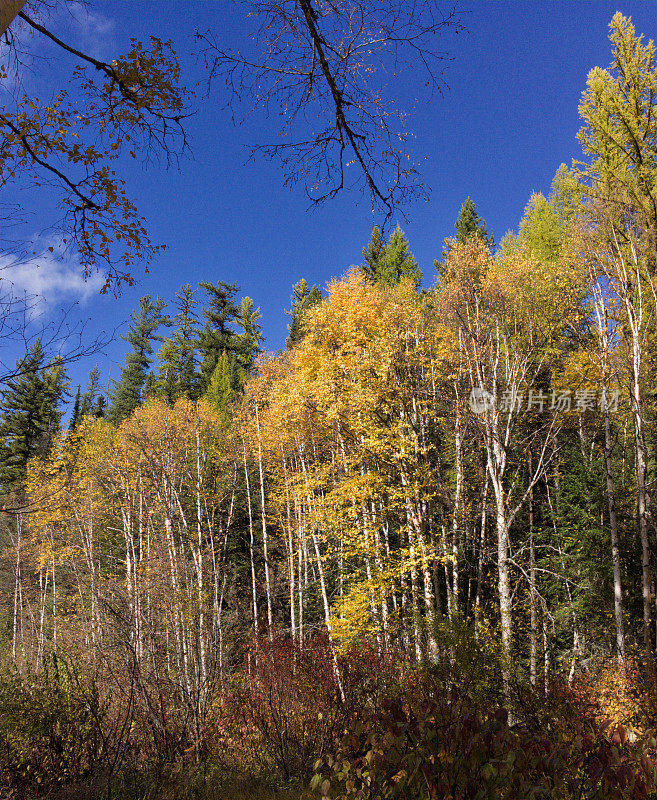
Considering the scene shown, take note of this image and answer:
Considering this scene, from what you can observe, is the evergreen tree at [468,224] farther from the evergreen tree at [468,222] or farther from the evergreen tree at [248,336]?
the evergreen tree at [248,336]

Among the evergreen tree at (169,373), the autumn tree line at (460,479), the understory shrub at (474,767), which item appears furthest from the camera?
the evergreen tree at (169,373)

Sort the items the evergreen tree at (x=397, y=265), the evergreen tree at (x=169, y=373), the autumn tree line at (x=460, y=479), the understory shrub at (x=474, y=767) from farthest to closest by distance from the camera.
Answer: the evergreen tree at (x=169, y=373) → the evergreen tree at (x=397, y=265) → the autumn tree line at (x=460, y=479) → the understory shrub at (x=474, y=767)

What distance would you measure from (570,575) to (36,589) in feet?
71.3

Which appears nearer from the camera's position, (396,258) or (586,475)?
(586,475)

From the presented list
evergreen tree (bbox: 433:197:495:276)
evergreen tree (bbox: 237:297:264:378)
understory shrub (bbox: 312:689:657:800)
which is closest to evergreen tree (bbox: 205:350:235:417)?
evergreen tree (bbox: 237:297:264:378)

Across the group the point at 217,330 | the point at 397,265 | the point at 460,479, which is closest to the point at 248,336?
the point at 217,330

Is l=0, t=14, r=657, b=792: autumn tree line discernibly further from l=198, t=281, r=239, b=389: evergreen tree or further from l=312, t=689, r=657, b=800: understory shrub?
l=198, t=281, r=239, b=389: evergreen tree

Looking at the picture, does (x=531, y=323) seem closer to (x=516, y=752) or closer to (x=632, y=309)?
(x=632, y=309)

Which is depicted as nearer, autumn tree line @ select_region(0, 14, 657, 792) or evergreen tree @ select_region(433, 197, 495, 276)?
autumn tree line @ select_region(0, 14, 657, 792)

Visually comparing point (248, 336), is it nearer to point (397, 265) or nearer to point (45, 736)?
point (397, 265)

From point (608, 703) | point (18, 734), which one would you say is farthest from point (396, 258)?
point (18, 734)

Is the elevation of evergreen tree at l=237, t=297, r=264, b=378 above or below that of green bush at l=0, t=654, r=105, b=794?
above

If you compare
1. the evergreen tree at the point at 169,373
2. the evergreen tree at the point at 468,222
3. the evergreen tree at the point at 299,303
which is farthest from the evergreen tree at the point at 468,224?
the evergreen tree at the point at 169,373

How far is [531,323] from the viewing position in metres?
9.44
